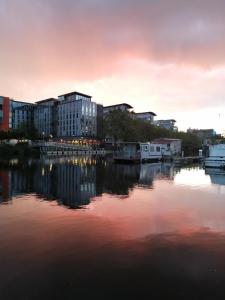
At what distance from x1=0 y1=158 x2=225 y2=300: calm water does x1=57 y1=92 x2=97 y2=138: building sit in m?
132

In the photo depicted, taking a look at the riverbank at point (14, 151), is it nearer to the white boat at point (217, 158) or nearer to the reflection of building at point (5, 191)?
the white boat at point (217, 158)

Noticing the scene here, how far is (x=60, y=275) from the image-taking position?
942 cm

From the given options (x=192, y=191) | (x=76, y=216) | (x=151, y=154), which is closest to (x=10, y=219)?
(x=76, y=216)

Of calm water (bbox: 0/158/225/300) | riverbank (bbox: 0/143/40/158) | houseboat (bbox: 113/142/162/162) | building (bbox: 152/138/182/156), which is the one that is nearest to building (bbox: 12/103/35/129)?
riverbank (bbox: 0/143/40/158)

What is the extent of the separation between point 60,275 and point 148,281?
255 centimetres

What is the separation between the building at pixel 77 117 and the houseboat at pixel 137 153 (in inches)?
3143

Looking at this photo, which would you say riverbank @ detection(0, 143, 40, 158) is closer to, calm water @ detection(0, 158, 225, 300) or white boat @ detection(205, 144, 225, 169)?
white boat @ detection(205, 144, 225, 169)

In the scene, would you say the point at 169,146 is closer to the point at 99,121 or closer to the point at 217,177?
the point at 217,177

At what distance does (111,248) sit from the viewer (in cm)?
1181

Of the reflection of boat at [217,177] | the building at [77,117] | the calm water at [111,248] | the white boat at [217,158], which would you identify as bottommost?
the calm water at [111,248]

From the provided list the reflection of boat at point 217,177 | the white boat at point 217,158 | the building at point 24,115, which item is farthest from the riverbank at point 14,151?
the building at point 24,115

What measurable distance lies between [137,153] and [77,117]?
292ft

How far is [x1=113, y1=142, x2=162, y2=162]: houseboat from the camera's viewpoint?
65.6 metres

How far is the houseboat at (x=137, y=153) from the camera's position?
65625 mm
